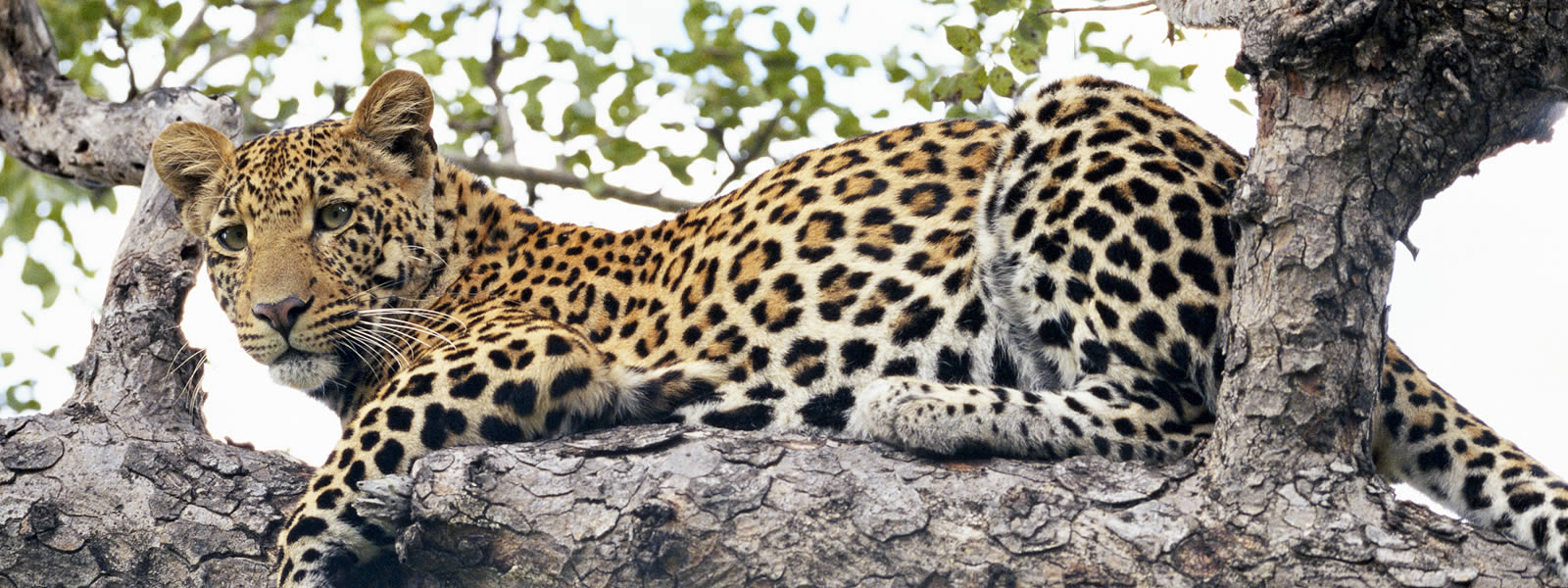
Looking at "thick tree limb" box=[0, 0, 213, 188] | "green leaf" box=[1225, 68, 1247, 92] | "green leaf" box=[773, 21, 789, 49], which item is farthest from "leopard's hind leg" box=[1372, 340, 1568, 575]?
"thick tree limb" box=[0, 0, 213, 188]

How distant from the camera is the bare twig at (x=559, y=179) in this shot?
9492 mm

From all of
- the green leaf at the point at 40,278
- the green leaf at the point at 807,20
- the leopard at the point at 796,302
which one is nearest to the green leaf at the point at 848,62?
the green leaf at the point at 807,20

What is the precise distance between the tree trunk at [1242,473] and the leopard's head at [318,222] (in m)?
1.58

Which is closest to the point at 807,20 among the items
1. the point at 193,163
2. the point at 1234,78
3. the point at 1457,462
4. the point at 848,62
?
the point at 848,62

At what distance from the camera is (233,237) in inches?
258

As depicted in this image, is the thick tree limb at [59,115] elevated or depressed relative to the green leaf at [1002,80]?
depressed

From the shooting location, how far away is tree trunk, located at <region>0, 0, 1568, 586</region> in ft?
13.3

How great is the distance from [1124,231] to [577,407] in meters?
2.24

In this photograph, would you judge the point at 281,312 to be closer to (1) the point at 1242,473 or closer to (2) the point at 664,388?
(2) the point at 664,388

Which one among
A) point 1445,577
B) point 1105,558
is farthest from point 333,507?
point 1445,577

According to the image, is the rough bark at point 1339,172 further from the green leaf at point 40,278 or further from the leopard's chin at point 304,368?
the green leaf at point 40,278

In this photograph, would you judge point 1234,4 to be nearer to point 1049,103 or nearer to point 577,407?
point 1049,103

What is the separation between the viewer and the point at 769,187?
6754mm

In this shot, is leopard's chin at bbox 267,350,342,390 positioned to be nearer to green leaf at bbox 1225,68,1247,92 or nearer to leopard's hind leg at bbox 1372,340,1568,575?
leopard's hind leg at bbox 1372,340,1568,575
